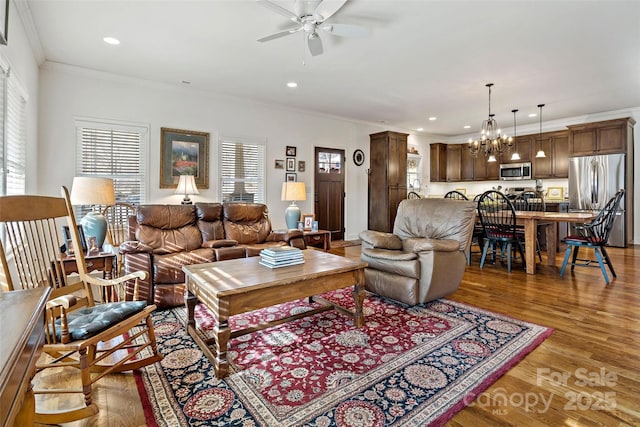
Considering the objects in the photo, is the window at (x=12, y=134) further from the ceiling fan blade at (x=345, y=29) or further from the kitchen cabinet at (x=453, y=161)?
the kitchen cabinet at (x=453, y=161)

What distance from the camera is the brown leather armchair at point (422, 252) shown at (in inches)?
114

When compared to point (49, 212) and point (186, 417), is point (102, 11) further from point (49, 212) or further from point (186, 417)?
point (186, 417)

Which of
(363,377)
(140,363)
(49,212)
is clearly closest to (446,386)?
(363,377)

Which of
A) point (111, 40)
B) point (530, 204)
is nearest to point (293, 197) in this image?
point (111, 40)

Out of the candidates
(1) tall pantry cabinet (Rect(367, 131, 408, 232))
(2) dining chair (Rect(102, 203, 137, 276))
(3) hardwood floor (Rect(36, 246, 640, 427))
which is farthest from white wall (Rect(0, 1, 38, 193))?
(1) tall pantry cabinet (Rect(367, 131, 408, 232))

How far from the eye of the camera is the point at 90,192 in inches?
115

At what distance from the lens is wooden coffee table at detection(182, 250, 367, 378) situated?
6.14 ft

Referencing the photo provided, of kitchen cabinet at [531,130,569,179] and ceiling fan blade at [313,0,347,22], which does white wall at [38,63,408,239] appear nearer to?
ceiling fan blade at [313,0,347,22]

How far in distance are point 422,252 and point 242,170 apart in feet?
12.3

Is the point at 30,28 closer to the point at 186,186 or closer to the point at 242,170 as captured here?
the point at 186,186

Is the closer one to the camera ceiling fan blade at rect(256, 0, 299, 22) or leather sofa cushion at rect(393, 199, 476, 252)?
ceiling fan blade at rect(256, 0, 299, 22)

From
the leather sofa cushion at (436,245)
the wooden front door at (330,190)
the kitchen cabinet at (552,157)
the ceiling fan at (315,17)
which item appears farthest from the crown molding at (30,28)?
the kitchen cabinet at (552,157)

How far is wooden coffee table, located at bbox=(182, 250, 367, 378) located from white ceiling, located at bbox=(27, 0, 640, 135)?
89.7 inches

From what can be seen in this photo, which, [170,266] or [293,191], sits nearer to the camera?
[170,266]
